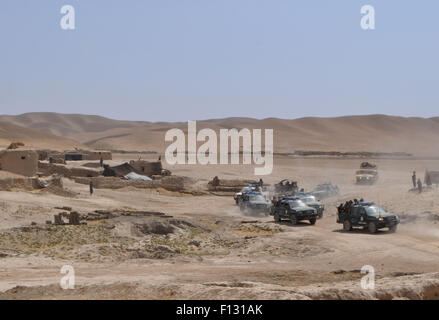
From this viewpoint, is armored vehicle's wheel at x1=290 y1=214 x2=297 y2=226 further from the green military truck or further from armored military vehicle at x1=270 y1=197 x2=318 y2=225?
the green military truck

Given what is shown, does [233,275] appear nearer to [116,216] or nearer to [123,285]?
[123,285]

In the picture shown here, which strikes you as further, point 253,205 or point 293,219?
point 253,205

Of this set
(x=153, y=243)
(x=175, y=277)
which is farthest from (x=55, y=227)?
(x=175, y=277)

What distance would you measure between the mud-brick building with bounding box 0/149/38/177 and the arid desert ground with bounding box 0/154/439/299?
15.5ft

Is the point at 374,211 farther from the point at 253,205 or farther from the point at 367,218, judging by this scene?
the point at 253,205

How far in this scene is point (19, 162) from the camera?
37.8 meters

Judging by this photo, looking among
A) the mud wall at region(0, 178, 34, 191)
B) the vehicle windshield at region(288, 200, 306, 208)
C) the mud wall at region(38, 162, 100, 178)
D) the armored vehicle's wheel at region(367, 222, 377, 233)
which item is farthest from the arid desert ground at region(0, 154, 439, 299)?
the mud wall at region(38, 162, 100, 178)

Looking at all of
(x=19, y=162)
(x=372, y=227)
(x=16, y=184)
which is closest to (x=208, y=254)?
(x=372, y=227)

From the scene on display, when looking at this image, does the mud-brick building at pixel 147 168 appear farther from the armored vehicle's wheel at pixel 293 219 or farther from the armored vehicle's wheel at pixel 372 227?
the armored vehicle's wheel at pixel 372 227

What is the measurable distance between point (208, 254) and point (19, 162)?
2224 centimetres

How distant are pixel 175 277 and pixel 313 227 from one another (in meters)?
13.0

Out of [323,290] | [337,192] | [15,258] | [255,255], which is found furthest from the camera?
[337,192]
